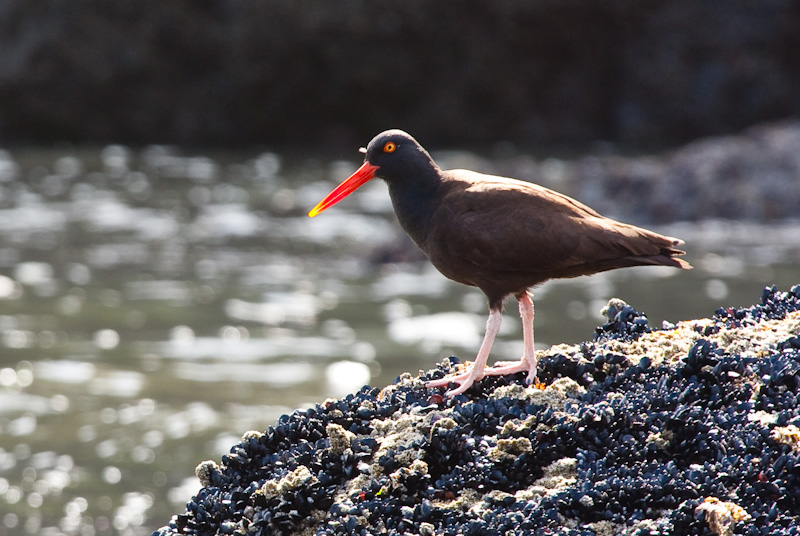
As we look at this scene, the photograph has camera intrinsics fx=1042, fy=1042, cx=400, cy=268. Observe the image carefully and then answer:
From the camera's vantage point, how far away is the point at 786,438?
11.9ft

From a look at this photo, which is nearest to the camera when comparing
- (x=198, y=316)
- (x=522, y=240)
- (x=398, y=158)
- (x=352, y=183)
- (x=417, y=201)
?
(x=522, y=240)

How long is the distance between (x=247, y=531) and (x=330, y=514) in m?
0.32

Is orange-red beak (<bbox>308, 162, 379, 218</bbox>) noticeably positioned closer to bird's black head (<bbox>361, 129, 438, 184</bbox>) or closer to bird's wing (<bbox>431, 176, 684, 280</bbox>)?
bird's black head (<bbox>361, 129, 438, 184</bbox>)

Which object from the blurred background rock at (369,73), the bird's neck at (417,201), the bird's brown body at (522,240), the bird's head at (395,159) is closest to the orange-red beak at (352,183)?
the bird's head at (395,159)

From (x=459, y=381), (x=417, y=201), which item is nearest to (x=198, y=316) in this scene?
(x=417, y=201)

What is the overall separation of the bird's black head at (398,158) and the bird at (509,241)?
0.12 ft

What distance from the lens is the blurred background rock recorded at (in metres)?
27.9

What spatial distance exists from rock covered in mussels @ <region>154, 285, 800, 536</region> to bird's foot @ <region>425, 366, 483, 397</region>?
44mm

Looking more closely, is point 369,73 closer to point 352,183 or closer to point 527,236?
point 352,183

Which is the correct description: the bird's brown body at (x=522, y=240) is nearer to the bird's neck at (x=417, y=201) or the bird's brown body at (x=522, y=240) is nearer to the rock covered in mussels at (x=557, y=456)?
the bird's neck at (x=417, y=201)

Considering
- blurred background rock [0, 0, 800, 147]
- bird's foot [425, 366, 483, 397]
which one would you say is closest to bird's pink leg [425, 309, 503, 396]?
bird's foot [425, 366, 483, 397]

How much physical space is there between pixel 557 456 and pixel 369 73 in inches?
987

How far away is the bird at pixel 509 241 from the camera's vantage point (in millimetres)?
4551

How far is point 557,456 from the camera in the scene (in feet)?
12.4
